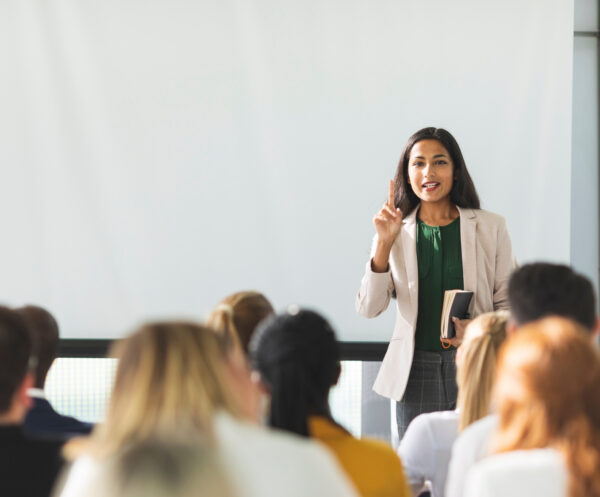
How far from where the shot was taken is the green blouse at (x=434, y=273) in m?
2.89

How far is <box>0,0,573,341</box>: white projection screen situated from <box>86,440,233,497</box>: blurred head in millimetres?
2750

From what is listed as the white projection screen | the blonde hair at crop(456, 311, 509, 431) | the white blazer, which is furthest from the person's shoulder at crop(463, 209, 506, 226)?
the blonde hair at crop(456, 311, 509, 431)

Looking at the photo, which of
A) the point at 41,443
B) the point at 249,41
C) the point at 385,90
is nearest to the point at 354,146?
the point at 385,90

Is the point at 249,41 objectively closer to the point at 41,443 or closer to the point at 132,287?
the point at 132,287

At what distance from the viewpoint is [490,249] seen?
291 cm

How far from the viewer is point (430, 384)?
285 cm

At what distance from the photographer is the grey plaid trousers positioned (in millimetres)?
2836

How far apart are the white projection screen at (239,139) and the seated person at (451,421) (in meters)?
1.95

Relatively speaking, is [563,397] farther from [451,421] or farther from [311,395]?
[451,421]

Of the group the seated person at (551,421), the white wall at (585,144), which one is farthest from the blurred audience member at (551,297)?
the white wall at (585,144)

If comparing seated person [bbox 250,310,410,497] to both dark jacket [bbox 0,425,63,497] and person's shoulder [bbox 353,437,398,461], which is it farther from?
dark jacket [bbox 0,425,63,497]

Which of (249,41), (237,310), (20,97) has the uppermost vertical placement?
(249,41)

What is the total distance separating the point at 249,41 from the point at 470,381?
2470 mm

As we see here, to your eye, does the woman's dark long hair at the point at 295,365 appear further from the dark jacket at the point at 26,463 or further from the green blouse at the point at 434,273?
the green blouse at the point at 434,273
